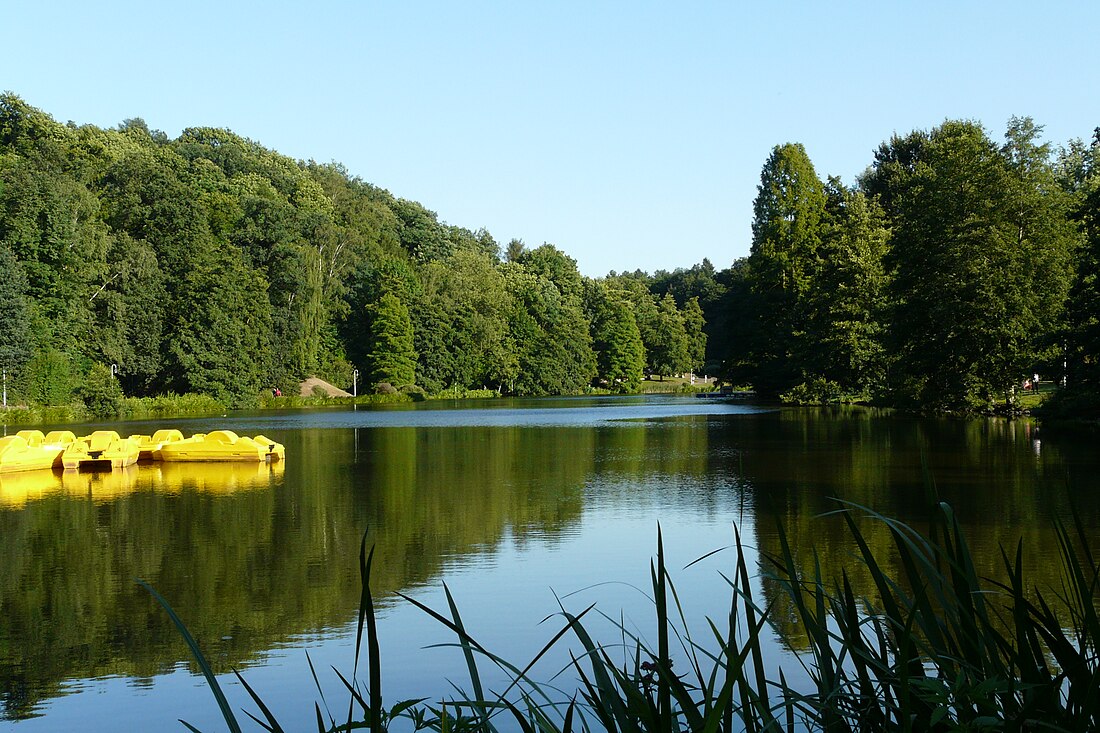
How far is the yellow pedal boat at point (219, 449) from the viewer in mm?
22312

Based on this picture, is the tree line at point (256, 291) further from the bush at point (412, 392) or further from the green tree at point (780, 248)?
the green tree at point (780, 248)

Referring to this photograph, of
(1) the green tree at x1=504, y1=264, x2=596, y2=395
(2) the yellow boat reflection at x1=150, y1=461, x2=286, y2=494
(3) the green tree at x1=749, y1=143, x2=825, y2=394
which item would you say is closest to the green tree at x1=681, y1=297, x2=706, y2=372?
(1) the green tree at x1=504, y1=264, x2=596, y2=395

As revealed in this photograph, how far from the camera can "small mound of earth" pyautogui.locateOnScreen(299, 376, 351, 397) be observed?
6525 cm

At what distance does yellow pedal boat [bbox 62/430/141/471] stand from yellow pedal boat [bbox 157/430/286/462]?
1.04 m

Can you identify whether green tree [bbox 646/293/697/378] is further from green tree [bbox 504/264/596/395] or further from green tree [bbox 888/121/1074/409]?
green tree [bbox 888/121/1074/409]

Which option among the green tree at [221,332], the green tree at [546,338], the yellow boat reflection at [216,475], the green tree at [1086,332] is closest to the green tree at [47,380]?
the green tree at [221,332]

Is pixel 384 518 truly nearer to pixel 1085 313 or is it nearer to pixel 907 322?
pixel 1085 313

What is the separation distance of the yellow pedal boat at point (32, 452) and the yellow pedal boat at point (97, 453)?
0.33 metres

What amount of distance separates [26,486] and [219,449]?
4.55 metres

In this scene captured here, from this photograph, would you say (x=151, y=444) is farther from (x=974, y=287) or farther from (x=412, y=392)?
(x=412, y=392)

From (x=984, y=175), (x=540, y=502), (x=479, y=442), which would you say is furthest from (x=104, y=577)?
(x=984, y=175)

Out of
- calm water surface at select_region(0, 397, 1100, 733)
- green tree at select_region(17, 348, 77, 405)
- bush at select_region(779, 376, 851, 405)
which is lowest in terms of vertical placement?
calm water surface at select_region(0, 397, 1100, 733)

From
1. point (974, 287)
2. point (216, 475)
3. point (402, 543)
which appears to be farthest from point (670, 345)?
point (402, 543)

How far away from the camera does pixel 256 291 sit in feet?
199
